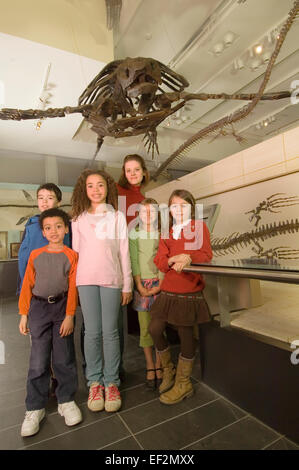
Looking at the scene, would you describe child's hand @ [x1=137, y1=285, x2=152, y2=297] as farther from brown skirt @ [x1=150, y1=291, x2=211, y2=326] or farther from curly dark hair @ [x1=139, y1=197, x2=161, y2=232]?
curly dark hair @ [x1=139, y1=197, x2=161, y2=232]

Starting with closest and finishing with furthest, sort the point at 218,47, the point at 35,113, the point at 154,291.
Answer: the point at 154,291
the point at 35,113
the point at 218,47

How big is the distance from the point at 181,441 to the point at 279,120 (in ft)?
12.4

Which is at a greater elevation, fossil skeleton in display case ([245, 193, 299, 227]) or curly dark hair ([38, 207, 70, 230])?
fossil skeleton in display case ([245, 193, 299, 227])

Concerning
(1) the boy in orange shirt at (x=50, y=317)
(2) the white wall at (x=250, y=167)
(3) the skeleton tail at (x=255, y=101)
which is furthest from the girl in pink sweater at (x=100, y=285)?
(2) the white wall at (x=250, y=167)

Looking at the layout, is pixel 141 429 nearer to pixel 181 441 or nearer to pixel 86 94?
pixel 181 441

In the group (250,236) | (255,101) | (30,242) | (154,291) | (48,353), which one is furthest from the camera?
(250,236)

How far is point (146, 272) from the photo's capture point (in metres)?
2.11

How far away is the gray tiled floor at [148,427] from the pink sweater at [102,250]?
76 cm

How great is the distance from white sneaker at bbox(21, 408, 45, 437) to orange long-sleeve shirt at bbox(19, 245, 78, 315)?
0.58 m

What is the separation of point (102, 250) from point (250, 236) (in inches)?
84.9

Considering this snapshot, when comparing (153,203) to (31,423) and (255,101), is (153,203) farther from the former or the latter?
(31,423)

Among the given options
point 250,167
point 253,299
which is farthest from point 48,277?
point 250,167

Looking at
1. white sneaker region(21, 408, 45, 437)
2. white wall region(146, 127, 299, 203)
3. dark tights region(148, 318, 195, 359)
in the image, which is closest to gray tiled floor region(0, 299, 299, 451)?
white sneaker region(21, 408, 45, 437)

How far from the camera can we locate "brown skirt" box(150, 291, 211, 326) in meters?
1.79
